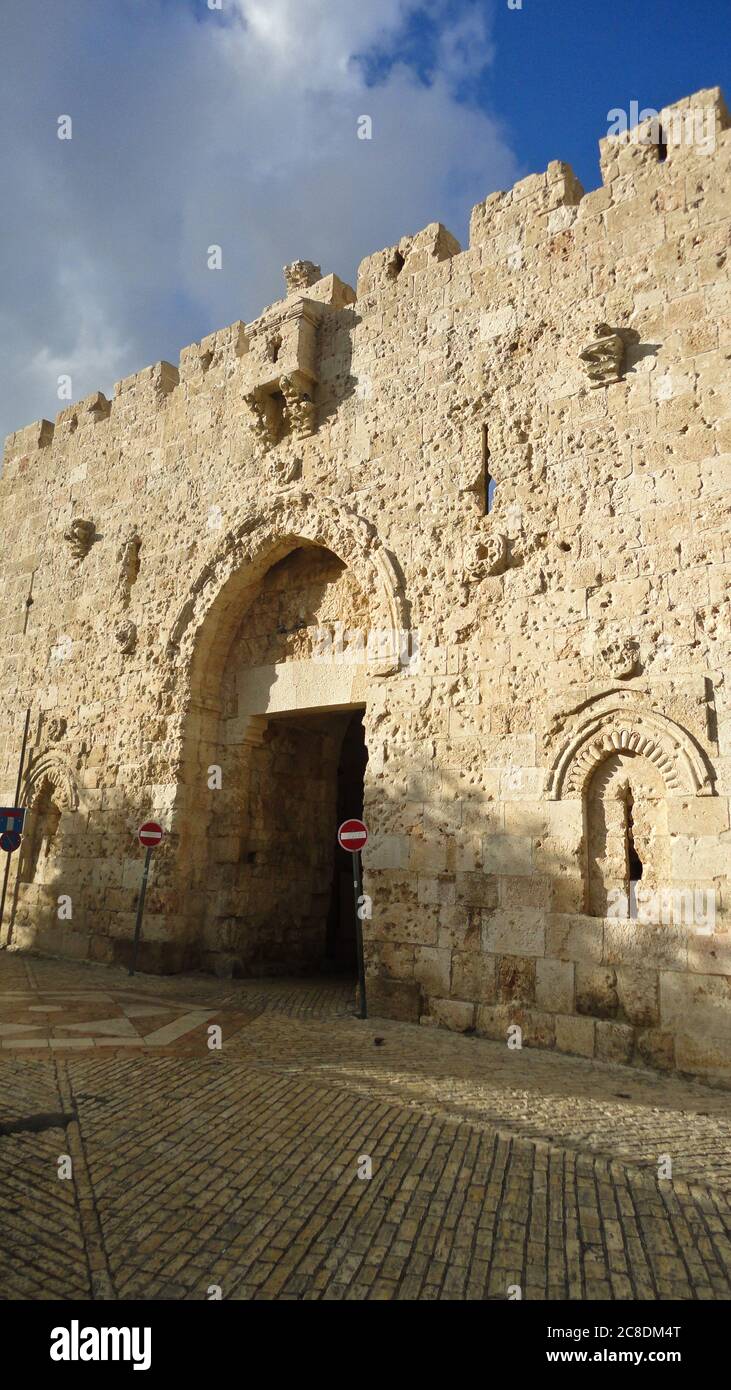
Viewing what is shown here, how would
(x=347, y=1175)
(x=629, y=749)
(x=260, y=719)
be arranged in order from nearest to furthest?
(x=347, y=1175), (x=629, y=749), (x=260, y=719)

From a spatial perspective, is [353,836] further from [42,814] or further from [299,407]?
[42,814]

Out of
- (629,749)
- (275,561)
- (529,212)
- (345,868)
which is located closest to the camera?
(629,749)

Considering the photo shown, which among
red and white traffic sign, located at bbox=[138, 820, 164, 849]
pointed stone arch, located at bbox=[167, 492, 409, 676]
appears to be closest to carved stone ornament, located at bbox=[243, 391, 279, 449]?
pointed stone arch, located at bbox=[167, 492, 409, 676]

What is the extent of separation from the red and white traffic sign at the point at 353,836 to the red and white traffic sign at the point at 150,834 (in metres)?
2.79

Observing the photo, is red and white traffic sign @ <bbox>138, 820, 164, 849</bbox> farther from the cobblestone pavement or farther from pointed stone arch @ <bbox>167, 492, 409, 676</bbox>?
the cobblestone pavement

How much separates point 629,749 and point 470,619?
1.86 metres

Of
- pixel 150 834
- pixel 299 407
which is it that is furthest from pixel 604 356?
pixel 150 834

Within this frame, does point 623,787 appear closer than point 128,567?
Yes

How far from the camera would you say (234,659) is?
973 cm

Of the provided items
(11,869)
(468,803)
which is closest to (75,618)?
(11,869)

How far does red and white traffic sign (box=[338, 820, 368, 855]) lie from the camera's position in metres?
6.69

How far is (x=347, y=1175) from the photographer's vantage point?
331cm

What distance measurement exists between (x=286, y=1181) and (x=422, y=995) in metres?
3.53

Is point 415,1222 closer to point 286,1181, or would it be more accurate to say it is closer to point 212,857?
point 286,1181
